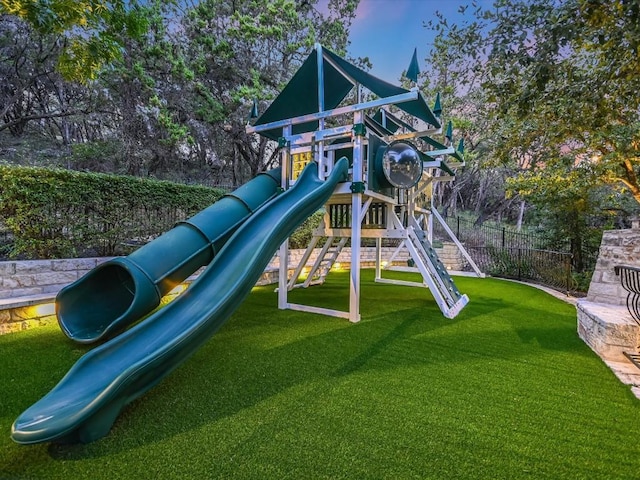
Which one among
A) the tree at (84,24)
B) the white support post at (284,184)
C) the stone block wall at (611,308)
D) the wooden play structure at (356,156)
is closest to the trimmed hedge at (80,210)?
the tree at (84,24)

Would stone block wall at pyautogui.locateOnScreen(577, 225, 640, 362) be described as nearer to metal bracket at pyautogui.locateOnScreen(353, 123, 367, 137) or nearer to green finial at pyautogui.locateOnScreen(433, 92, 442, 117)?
green finial at pyautogui.locateOnScreen(433, 92, 442, 117)

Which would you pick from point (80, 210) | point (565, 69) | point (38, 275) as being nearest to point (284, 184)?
point (80, 210)

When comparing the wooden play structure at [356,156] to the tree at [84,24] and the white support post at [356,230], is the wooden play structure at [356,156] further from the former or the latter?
the tree at [84,24]

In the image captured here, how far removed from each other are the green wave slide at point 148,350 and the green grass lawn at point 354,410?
165mm

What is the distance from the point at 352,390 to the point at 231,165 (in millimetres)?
13499

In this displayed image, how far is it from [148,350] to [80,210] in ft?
13.3

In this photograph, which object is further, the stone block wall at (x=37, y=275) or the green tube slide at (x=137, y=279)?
the stone block wall at (x=37, y=275)

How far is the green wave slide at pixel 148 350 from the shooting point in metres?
1.72

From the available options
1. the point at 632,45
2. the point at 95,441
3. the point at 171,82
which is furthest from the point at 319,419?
the point at 171,82

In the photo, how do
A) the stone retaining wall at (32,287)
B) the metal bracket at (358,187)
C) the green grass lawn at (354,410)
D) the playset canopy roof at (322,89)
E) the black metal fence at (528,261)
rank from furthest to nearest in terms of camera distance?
1. the black metal fence at (528,261)
2. the playset canopy roof at (322,89)
3. the metal bracket at (358,187)
4. the stone retaining wall at (32,287)
5. the green grass lawn at (354,410)

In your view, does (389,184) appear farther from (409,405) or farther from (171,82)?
(171,82)

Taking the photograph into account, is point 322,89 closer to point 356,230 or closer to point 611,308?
point 356,230

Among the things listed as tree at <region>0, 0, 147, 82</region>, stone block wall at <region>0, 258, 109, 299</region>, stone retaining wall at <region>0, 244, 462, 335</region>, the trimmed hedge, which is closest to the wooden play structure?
tree at <region>0, 0, 147, 82</region>

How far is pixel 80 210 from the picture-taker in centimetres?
502
